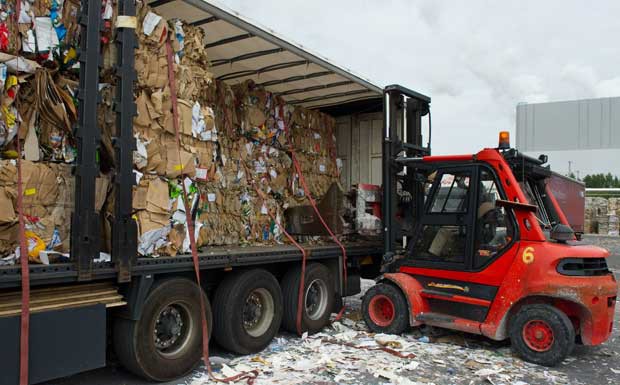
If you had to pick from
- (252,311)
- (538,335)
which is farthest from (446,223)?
(252,311)

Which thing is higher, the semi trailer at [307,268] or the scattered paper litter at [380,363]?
the semi trailer at [307,268]

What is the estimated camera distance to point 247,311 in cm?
607

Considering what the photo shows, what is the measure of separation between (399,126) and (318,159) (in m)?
1.56

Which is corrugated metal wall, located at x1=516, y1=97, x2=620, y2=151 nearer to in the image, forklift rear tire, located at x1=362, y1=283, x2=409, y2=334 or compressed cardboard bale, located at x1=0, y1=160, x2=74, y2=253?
forklift rear tire, located at x1=362, y1=283, x2=409, y2=334

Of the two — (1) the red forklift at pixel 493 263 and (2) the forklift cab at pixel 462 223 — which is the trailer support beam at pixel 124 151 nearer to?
(1) the red forklift at pixel 493 263

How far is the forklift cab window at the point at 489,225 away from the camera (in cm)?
631

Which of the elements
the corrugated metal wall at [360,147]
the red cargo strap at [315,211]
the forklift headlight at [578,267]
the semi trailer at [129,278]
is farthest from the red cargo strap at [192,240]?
the corrugated metal wall at [360,147]

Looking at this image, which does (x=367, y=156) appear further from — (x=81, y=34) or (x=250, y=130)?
(x=81, y=34)

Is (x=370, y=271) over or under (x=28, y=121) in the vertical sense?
under

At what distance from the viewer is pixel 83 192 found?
13.4ft

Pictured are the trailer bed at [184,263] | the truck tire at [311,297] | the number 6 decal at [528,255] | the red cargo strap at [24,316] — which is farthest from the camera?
→ the truck tire at [311,297]

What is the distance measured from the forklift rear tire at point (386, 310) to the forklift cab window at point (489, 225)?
43.6 inches

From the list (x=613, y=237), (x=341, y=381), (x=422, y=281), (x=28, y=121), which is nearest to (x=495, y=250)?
(x=422, y=281)

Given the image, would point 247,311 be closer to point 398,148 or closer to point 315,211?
point 315,211
